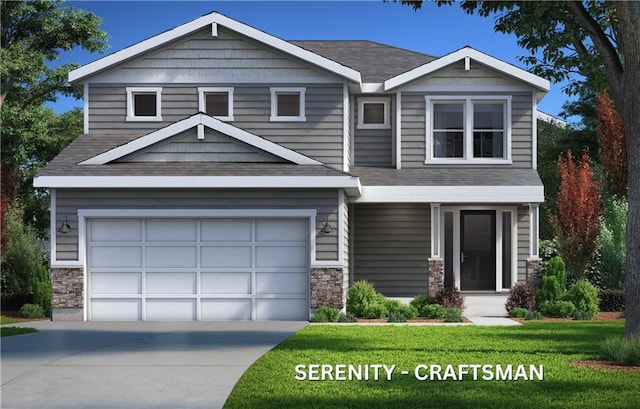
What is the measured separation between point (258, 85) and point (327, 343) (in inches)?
372

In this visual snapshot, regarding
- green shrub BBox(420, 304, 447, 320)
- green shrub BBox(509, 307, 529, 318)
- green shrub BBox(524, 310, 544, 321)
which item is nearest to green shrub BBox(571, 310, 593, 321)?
green shrub BBox(524, 310, 544, 321)

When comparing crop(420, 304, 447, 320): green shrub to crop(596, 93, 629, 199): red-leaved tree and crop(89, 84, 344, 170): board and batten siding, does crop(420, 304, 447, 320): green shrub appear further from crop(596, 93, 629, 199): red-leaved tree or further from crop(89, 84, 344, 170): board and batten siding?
crop(596, 93, 629, 199): red-leaved tree

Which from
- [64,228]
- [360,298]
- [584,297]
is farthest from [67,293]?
[584,297]

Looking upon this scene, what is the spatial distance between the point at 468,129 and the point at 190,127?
7791mm

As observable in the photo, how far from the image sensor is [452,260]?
22.2 metres

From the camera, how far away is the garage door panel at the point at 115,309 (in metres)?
18.6

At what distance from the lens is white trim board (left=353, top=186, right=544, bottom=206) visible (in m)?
20.7

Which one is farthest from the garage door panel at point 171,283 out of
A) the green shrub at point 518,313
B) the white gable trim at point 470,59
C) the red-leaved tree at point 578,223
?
the red-leaved tree at point 578,223

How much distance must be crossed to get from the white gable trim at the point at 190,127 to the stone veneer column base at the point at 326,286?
2447 mm

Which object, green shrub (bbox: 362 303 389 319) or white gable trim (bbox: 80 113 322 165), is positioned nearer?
white gable trim (bbox: 80 113 322 165)

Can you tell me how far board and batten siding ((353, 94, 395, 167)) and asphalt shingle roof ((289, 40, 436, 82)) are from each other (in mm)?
953

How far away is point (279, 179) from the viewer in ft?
58.6

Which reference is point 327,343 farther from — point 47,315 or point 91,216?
point 47,315

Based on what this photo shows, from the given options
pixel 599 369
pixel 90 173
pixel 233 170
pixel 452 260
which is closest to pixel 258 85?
pixel 233 170
